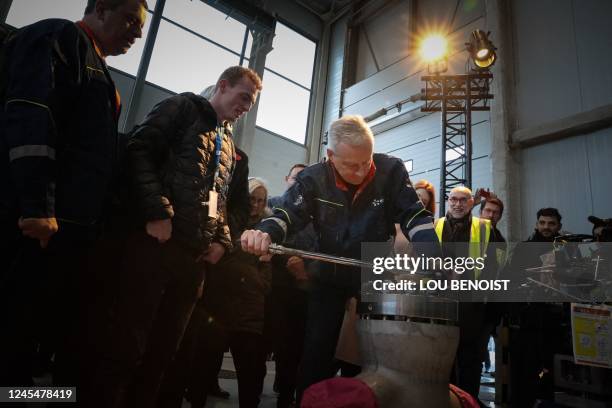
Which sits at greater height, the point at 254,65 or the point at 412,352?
the point at 254,65

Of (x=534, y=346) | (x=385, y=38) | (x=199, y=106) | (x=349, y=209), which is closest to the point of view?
(x=349, y=209)

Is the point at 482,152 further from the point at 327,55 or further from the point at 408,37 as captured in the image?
the point at 327,55

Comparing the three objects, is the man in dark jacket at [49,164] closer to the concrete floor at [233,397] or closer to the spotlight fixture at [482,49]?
the concrete floor at [233,397]

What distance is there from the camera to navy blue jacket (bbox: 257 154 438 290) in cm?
160

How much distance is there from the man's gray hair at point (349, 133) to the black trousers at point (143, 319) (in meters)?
0.84

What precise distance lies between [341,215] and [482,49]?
7.09m

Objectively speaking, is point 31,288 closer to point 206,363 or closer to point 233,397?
point 206,363

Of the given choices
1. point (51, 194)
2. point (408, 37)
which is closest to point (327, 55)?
point (408, 37)

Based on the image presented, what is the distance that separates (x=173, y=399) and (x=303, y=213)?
45.2 inches

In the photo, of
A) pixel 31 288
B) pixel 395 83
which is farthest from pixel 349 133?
pixel 395 83

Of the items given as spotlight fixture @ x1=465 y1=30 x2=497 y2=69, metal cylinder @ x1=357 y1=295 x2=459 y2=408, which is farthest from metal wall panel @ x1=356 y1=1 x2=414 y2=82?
metal cylinder @ x1=357 y1=295 x2=459 y2=408

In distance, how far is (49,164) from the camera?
45.4 inches

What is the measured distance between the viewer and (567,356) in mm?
2750

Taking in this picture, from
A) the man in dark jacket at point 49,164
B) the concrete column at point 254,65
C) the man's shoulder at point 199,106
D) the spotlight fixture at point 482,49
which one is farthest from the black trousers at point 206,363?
the concrete column at point 254,65
